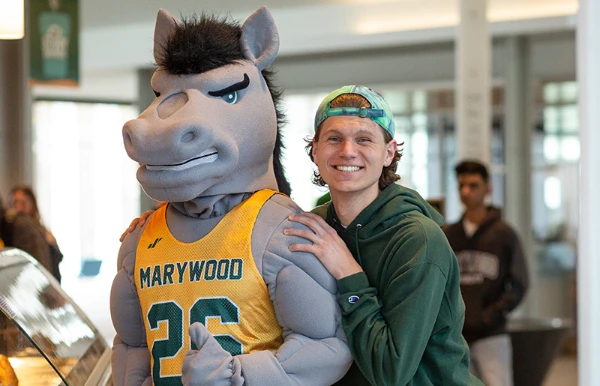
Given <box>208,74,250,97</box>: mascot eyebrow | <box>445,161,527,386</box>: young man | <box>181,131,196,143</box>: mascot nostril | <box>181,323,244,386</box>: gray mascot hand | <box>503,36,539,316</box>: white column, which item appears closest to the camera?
<box>181,323,244,386</box>: gray mascot hand

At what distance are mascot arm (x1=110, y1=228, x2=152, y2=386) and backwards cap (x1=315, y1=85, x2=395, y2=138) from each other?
0.55 metres

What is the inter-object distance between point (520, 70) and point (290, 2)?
2.72 m

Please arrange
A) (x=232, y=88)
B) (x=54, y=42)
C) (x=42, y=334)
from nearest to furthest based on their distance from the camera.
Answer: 1. (x=232, y=88)
2. (x=42, y=334)
3. (x=54, y=42)

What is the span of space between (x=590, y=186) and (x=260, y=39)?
4.81 feet

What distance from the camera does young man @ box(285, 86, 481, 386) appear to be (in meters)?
1.92

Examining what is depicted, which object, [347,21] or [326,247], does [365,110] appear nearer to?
[326,247]

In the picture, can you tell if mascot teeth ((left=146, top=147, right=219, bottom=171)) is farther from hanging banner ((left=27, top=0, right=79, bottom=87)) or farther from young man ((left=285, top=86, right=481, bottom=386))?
hanging banner ((left=27, top=0, right=79, bottom=87))

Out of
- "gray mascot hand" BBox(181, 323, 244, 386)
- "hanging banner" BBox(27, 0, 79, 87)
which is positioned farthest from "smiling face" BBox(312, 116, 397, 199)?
"hanging banner" BBox(27, 0, 79, 87)

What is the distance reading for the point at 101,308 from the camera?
507 inches

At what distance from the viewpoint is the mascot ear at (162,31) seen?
Answer: 2.10m

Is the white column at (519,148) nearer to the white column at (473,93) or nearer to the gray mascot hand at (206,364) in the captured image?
the white column at (473,93)

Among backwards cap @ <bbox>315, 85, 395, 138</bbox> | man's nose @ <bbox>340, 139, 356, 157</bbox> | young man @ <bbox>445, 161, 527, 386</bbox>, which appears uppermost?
backwards cap @ <bbox>315, 85, 395, 138</bbox>

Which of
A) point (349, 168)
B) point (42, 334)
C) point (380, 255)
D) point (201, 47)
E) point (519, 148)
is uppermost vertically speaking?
point (201, 47)

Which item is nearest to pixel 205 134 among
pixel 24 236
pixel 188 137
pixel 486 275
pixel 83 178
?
pixel 188 137
